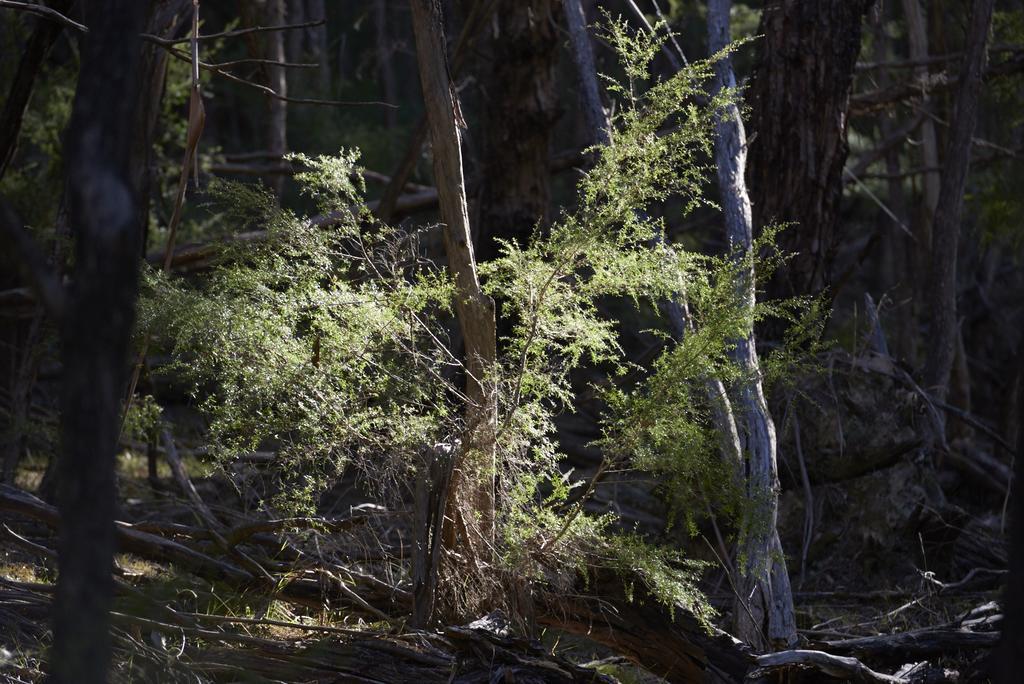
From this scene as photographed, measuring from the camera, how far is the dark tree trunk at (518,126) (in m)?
8.25

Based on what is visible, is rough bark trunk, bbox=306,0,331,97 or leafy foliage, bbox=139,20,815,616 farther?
rough bark trunk, bbox=306,0,331,97

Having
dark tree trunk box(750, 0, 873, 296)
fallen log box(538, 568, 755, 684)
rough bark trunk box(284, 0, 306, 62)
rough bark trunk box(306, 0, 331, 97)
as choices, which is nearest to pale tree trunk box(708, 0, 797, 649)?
fallen log box(538, 568, 755, 684)

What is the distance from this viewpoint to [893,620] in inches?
246

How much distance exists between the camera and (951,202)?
8.43 m

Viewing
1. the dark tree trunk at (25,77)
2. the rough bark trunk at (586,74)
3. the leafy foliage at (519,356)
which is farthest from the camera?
the rough bark trunk at (586,74)

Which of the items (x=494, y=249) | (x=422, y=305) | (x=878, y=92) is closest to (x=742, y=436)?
(x=422, y=305)

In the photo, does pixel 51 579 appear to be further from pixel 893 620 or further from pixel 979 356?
pixel 979 356

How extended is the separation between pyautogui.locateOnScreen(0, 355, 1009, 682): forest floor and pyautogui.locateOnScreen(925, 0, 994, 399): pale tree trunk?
30.0 inches

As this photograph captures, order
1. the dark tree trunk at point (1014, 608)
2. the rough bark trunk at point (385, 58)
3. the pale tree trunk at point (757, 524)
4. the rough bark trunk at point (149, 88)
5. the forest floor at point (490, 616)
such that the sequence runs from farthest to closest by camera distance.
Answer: the rough bark trunk at point (385, 58) < the rough bark trunk at point (149, 88) < the pale tree trunk at point (757, 524) < the forest floor at point (490, 616) < the dark tree trunk at point (1014, 608)

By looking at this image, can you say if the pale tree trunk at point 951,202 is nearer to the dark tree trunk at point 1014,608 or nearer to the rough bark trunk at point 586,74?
the rough bark trunk at point 586,74

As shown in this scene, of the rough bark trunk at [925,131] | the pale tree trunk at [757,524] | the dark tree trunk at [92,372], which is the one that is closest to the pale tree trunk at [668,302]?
the pale tree trunk at [757,524]

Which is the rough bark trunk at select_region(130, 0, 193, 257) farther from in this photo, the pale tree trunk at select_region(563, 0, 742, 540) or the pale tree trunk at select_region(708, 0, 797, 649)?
the pale tree trunk at select_region(708, 0, 797, 649)

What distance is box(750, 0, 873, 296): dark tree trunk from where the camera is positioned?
7.19m

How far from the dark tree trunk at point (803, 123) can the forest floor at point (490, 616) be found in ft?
3.52
